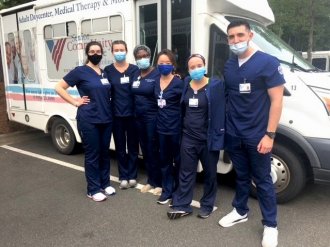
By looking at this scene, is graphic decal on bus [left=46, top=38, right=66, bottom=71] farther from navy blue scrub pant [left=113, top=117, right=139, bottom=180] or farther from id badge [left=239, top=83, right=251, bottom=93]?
id badge [left=239, top=83, right=251, bottom=93]

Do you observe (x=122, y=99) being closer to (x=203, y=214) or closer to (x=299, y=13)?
(x=203, y=214)

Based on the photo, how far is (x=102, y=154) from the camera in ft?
15.8

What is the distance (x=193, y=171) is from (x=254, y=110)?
41.5 inches

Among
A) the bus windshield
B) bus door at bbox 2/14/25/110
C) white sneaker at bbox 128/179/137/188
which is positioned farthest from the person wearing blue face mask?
bus door at bbox 2/14/25/110

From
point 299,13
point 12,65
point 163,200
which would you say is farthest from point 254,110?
point 299,13

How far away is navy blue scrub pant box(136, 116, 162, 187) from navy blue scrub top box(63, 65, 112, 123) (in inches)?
17.9

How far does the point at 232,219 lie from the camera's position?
399 cm

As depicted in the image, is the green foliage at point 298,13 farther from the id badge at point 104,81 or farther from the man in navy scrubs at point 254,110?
the man in navy scrubs at point 254,110

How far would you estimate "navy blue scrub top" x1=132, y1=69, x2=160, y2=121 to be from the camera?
4.42 m

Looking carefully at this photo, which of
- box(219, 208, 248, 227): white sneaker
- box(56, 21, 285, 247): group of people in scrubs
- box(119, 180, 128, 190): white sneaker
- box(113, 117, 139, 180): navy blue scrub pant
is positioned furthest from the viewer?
box(119, 180, 128, 190): white sneaker

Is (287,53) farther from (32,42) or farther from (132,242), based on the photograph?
(32,42)

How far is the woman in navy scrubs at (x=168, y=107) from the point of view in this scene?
13.7 ft

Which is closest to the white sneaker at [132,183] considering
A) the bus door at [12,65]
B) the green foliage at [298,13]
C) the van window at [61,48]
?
the van window at [61,48]

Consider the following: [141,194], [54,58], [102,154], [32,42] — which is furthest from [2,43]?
[141,194]
